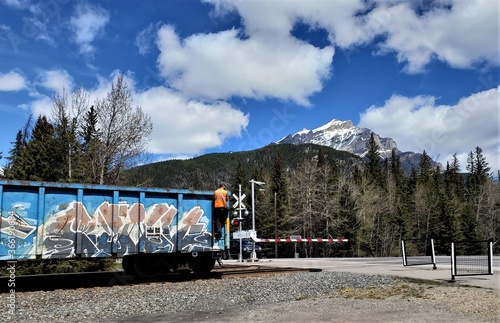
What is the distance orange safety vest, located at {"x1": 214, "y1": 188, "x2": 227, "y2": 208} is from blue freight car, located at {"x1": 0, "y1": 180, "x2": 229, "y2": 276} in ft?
1.15

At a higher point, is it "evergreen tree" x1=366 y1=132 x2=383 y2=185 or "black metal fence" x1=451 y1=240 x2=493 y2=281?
"evergreen tree" x1=366 y1=132 x2=383 y2=185

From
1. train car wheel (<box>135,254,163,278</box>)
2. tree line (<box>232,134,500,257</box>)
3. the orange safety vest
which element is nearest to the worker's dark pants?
the orange safety vest

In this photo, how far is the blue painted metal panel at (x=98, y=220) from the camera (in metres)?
10.5

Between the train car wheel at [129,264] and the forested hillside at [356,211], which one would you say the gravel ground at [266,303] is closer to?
the train car wheel at [129,264]

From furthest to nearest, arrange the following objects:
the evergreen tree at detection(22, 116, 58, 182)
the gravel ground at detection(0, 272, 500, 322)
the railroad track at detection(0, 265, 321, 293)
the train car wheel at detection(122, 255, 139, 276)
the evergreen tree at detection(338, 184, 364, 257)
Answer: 1. the evergreen tree at detection(338, 184, 364, 257)
2. the evergreen tree at detection(22, 116, 58, 182)
3. the train car wheel at detection(122, 255, 139, 276)
4. the railroad track at detection(0, 265, 321, 293)
5. the gravel ground at detection(0, 272, 500, 322)

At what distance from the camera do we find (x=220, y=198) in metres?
13.6

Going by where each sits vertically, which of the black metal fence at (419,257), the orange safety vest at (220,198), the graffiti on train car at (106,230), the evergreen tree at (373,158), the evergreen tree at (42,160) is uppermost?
the evergreen tree at (373,158)

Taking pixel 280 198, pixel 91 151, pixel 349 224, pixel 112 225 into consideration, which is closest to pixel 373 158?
pixel 280 198

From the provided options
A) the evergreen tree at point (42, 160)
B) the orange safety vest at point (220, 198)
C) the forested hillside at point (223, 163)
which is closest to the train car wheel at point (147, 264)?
the orange safety vest at point (220, 198)

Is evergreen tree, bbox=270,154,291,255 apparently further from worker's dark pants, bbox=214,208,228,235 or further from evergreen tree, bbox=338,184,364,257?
worker's dark pants, bbox=214,208,228,235

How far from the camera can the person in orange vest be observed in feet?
44.4

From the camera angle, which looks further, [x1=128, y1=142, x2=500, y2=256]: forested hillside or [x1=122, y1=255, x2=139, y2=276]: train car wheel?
[x1=128, y1=142, x2=500, y2=256]: forested hillside

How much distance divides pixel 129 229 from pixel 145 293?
8.21ft

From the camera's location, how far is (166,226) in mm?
12734
